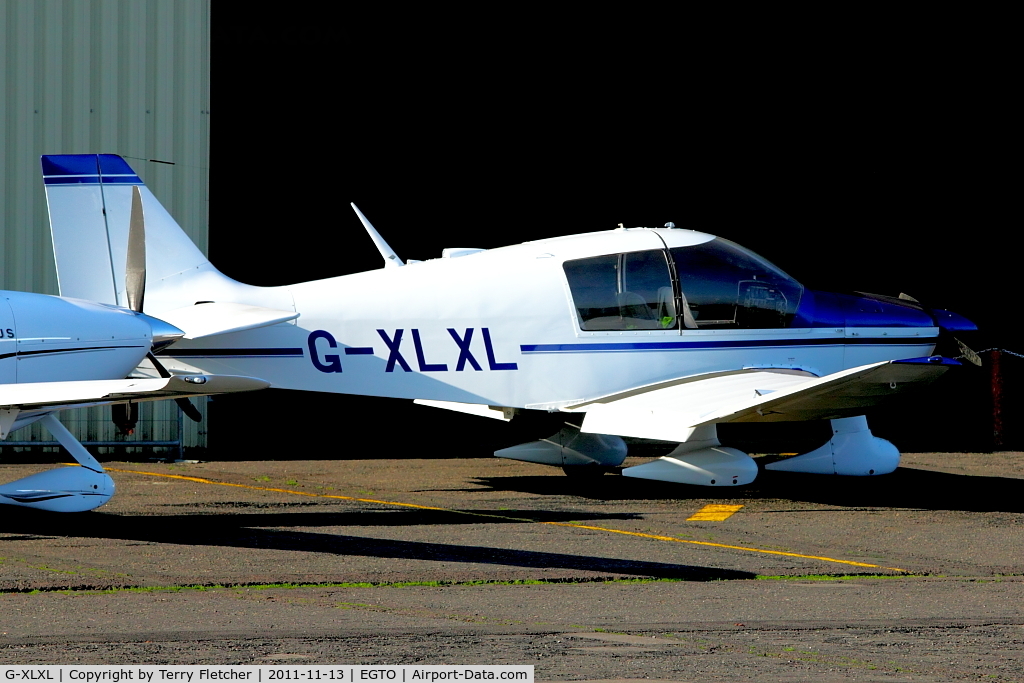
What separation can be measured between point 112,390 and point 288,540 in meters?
1.57

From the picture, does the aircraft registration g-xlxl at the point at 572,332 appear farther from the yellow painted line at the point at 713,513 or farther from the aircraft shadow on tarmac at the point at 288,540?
the aircraft shadow on tarmac at the point at 288,540

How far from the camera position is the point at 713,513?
995 cm

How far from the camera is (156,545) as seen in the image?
823 cm

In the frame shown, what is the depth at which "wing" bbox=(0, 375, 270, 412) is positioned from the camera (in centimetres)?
773

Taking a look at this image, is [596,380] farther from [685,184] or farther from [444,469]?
[685,184]

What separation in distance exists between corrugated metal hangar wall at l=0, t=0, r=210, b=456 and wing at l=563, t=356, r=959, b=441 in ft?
20.1

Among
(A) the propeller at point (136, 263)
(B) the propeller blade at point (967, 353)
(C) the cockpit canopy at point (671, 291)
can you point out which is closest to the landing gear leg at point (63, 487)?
(A) the propeller at point (136, 263)

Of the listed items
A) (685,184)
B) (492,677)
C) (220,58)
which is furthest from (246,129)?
(492,677)

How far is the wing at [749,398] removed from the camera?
31.4ft

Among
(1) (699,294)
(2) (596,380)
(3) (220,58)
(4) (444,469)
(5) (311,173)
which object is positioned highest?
(3) (220,58)

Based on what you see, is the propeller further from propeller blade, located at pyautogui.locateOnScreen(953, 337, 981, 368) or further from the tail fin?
propeller blade, located at pyautogui.locateOnScreen(953, 337, 981, 368)

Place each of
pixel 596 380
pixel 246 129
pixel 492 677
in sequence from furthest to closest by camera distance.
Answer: pixel 246 129, pixel 596 380, pixel 492 677

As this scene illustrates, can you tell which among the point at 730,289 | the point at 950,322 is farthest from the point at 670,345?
the point at 950,322

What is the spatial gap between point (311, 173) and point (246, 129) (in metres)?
1.11
